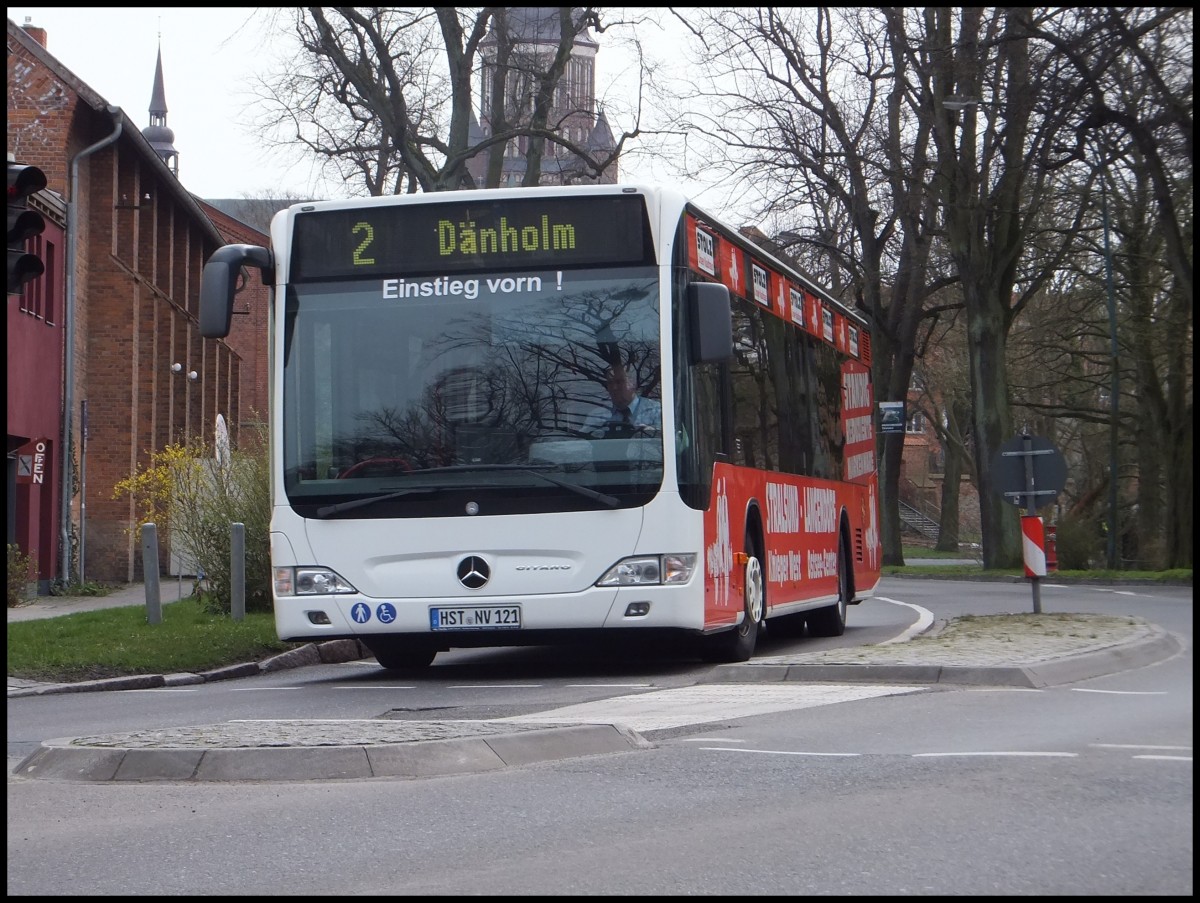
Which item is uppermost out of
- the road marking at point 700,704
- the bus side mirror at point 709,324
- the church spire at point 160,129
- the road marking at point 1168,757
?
the church spire at point 160,129

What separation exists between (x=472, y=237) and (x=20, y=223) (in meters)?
3.16

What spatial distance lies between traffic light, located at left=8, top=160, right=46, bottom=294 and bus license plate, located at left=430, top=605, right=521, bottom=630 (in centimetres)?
353

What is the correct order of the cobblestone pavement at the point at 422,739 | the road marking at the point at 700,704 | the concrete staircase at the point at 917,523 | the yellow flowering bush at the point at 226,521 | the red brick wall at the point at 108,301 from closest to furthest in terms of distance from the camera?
1. the cobblestone pavement at the point at 422,739
2. the road marking at the point at 700,704
3. the yellow flowering bush at the point at 226,521
4. the red brick wall at the point at 108,301
5. the concrete staircase at the point at 917,523

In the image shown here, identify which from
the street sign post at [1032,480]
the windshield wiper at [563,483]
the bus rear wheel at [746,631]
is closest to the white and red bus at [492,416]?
the windshield wiper at [563,483]

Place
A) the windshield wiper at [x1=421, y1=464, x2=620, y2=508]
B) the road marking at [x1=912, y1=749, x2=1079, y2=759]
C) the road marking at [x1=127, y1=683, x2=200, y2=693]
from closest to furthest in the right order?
the road marking at [x1=912, y1=749, x2=1079, y2=759] < the windshield wiper at [x1=421, y1=464, x2=620, y2=508] < the road marking at [x1=127, y1=683, x2=200, y2=693]

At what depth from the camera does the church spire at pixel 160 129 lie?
3720 inches

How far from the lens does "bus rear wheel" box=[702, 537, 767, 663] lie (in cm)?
1334

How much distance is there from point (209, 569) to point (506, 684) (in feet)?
31.9

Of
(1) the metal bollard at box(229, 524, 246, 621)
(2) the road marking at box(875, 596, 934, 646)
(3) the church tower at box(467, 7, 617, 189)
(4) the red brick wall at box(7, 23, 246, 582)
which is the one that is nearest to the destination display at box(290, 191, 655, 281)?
(2) the road marking at box(875, 596, 934, 646)

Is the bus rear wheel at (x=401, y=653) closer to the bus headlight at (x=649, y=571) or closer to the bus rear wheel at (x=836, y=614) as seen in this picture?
the bus headlight at (x=649, y=571)

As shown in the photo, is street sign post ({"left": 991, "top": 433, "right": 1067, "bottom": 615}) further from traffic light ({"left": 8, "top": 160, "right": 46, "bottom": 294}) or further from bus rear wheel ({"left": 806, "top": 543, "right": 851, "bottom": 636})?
traffic light ({"left": 8, "top": 160, "right": 46, "bottom": 294})

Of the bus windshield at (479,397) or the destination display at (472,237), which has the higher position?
the destination display at (472,237)

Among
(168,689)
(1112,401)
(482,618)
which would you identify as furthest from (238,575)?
(1112,401)

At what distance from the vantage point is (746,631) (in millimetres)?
13562
